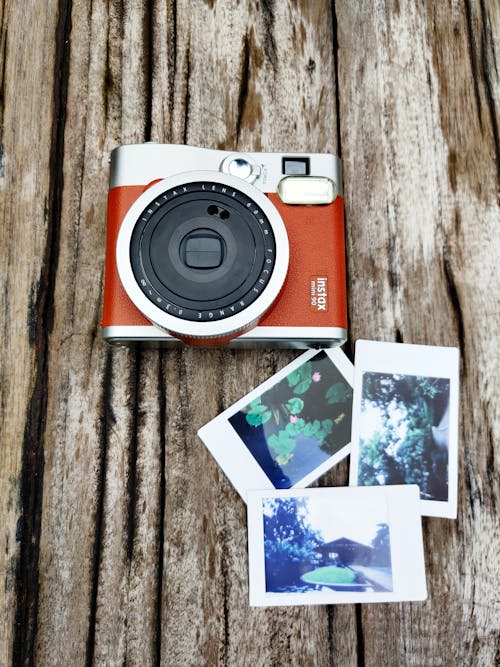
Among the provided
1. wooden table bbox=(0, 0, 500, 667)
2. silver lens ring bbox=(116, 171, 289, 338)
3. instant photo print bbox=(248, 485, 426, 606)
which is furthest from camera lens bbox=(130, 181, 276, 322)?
instant photo print bbox=(248, 485, 426, 606)

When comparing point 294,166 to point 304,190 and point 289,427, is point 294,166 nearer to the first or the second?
point 304,190

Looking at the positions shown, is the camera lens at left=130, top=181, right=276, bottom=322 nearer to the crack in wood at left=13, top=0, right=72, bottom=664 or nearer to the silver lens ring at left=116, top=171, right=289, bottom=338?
the silver lens ring at left=116, top=171, right=289, bottom=338

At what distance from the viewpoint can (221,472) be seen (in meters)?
0.74

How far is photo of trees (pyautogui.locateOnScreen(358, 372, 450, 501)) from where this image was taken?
2.43ft

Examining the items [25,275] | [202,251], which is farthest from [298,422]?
[25,275]

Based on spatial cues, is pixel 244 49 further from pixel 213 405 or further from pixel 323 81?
pixel 213 405

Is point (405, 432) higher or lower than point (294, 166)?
lower

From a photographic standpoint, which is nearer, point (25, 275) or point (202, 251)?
point (202, 251)

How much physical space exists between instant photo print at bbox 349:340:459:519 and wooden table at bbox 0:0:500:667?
2 centimetres

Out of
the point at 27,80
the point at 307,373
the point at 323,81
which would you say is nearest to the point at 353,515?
the point at 307,373

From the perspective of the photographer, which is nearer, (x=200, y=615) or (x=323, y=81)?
(x=200, y=615)

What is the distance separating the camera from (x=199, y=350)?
0.76 metres

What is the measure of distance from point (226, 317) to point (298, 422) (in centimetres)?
19

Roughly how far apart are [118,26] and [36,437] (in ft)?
1.85
